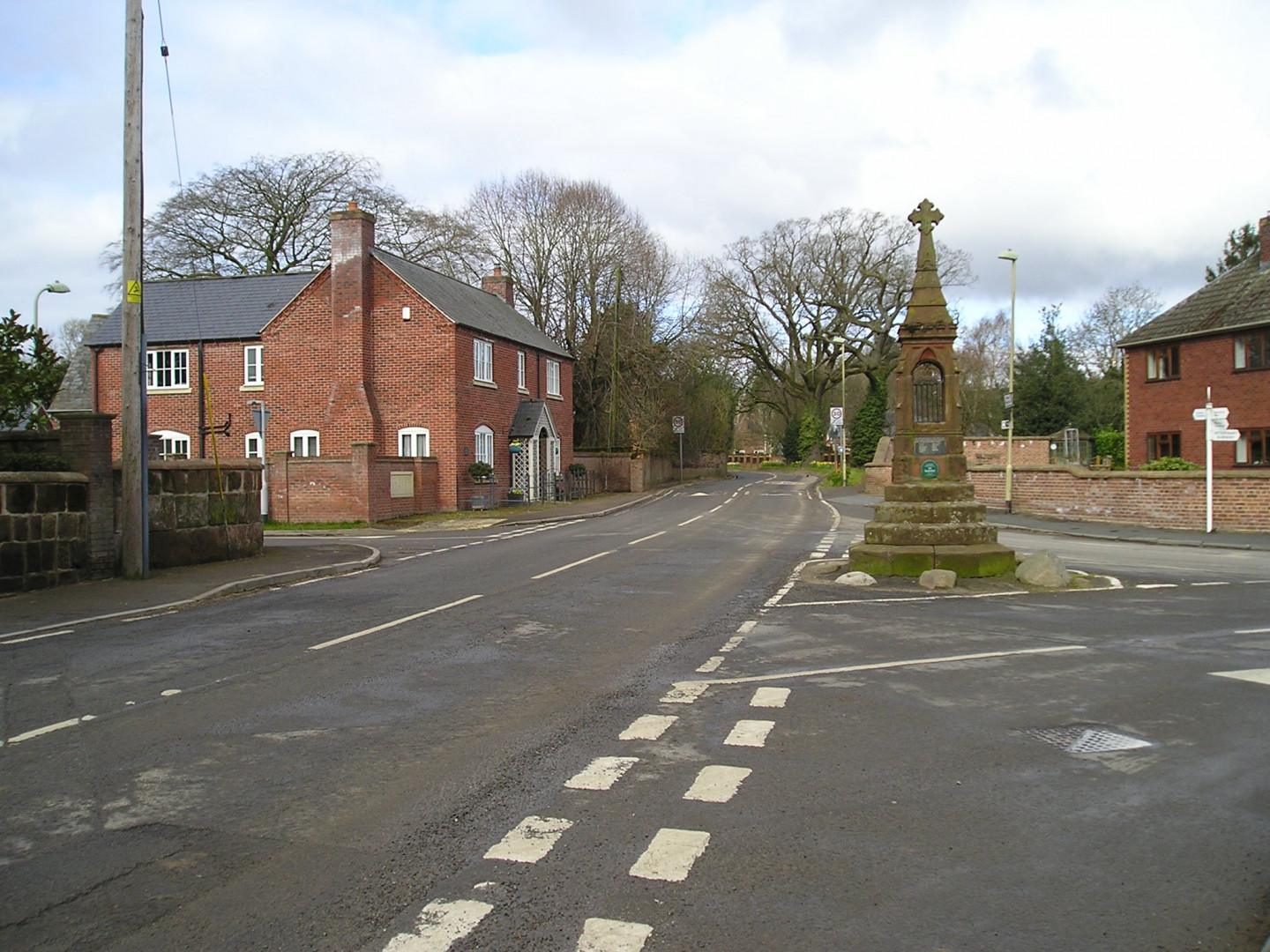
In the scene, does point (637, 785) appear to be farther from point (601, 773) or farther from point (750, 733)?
point (750, 733)

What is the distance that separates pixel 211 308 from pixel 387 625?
105 ft

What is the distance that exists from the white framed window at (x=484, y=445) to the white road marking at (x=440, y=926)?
31.8 metres

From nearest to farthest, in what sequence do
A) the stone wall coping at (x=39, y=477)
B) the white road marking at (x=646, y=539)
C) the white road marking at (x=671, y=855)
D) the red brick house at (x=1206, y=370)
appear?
the white road marking at (x=671, y=855), the stone wall coping at (x=39, y=477), the white road marking at (x=646, y=539), the red brick house at (x=1206, y=370)

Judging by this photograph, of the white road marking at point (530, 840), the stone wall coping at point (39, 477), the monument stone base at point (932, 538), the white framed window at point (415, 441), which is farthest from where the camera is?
the white framed window at point (415, 441)

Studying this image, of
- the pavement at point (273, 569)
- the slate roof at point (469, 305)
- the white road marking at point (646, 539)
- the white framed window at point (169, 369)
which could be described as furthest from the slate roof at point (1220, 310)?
the white framed window at point (169, 369)

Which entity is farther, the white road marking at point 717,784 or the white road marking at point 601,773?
the white road marking at point 601,773

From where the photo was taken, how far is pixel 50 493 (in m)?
13.4

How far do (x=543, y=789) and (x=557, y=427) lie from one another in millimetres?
39350

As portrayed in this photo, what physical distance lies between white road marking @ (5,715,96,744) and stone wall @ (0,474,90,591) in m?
7.32

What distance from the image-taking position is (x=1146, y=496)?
25.0 metres

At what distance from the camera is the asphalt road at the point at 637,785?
12.4 feet

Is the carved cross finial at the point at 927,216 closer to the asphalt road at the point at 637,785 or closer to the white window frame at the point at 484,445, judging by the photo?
the asphalt road at the point at 637,785

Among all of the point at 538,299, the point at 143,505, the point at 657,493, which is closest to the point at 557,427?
the point at 657,493

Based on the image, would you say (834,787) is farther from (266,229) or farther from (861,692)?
(266,229)
